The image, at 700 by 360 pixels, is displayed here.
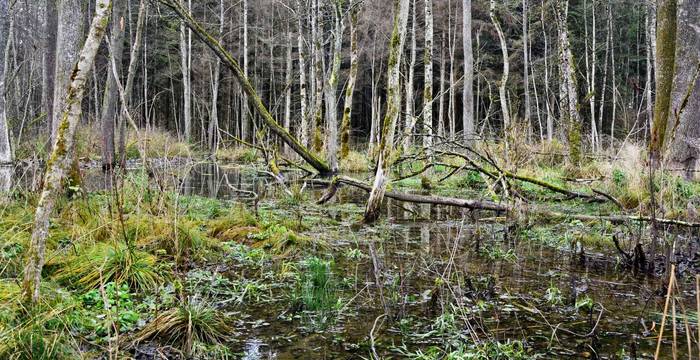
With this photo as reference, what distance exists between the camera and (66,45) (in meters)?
6.24

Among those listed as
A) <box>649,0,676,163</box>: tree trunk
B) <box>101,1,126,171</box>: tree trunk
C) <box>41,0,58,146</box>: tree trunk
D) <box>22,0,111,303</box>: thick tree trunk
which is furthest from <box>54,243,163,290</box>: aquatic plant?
<box>649,0,676,163</box>: tree trunk

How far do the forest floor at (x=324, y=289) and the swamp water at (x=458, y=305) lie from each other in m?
0.02

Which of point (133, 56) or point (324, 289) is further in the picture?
point (133, 56)

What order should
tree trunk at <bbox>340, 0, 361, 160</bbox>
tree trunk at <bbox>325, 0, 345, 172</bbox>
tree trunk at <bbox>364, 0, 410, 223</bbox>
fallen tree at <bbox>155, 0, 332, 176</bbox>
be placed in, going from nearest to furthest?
fallen tree at <bbox>155, 0, 332, 176</bbox>, tree trunk at <bbox>364, 0, 410, 223</bbox>, tree trunk at <bbox>325, 0, 345, 172</bbox>, tree trunk at <bbox>340, 0, 361, 160</bbox>

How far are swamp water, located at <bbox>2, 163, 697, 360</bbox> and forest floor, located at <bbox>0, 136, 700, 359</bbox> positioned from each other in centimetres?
2

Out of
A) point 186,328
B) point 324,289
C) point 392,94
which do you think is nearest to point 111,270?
point 186,328

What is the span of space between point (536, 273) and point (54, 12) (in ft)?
38.7

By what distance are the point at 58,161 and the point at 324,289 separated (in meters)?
1.99

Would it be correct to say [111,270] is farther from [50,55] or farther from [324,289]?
[50,55]

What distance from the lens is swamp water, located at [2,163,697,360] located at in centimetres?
295

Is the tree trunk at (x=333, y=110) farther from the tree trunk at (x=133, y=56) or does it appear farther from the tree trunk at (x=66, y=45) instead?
the tree trunk at (x=66, y=45)

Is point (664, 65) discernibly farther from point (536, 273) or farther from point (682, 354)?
point (682, 354)

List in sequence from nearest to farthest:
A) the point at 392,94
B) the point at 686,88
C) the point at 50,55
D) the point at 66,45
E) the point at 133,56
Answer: the point at 66,45 → the point at 392,94 → the point at 686,88 → the point at 133,56 → the point at 50,55

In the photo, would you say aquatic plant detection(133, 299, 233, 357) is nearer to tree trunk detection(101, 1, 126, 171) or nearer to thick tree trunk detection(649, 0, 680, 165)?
thick tree trunk detection(649, 0, 680, 165)
